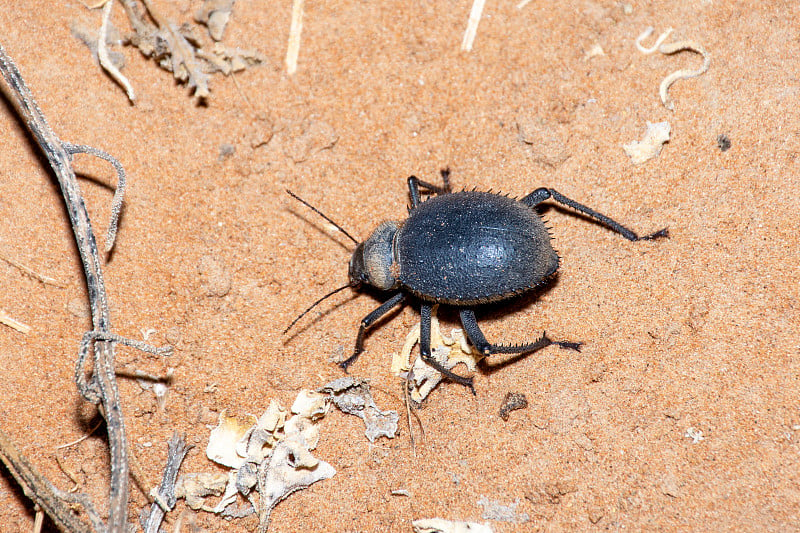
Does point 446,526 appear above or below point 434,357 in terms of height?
below

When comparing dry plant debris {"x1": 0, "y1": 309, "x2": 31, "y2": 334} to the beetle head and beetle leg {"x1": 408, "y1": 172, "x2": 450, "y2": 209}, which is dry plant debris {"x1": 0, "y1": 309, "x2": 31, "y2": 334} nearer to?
the beetle head

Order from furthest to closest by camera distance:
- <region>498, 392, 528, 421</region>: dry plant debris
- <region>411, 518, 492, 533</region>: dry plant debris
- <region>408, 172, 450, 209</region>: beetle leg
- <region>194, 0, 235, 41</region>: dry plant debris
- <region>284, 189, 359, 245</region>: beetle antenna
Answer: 1. <region>194, 0, 235, 41</region>: dry plant debris
2. <region>408, 172, 450, 209</region>: beetle leg
3. <region>284, 189, 359, 245</region>: beetle antenna
4. <region>498, 392, 528, 421</region>: dry plant debris
5. <region>411, 518, 492, 533</region>: dry plant debris

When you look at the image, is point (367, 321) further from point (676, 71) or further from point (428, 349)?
point (676, 71)

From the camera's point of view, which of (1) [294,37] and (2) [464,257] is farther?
(1) [294,37]

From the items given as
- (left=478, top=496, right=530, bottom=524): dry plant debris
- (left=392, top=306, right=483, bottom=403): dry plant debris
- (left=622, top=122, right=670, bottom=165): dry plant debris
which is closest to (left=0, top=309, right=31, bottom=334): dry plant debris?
(left=392, top=306, right=483, bottom=403): dry plant debris

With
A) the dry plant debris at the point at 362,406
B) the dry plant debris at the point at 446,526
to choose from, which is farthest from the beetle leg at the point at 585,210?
the dry plant debris at the point at 446,526

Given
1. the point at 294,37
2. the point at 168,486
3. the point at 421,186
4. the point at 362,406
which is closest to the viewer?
the point at 168,486

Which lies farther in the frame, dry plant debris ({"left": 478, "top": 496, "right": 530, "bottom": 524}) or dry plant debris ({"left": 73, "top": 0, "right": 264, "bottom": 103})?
dry plant debris ({"left": 73, "top": 0, "right": 264, "bottom": 103})

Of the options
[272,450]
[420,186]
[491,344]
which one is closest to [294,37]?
[420,186]
